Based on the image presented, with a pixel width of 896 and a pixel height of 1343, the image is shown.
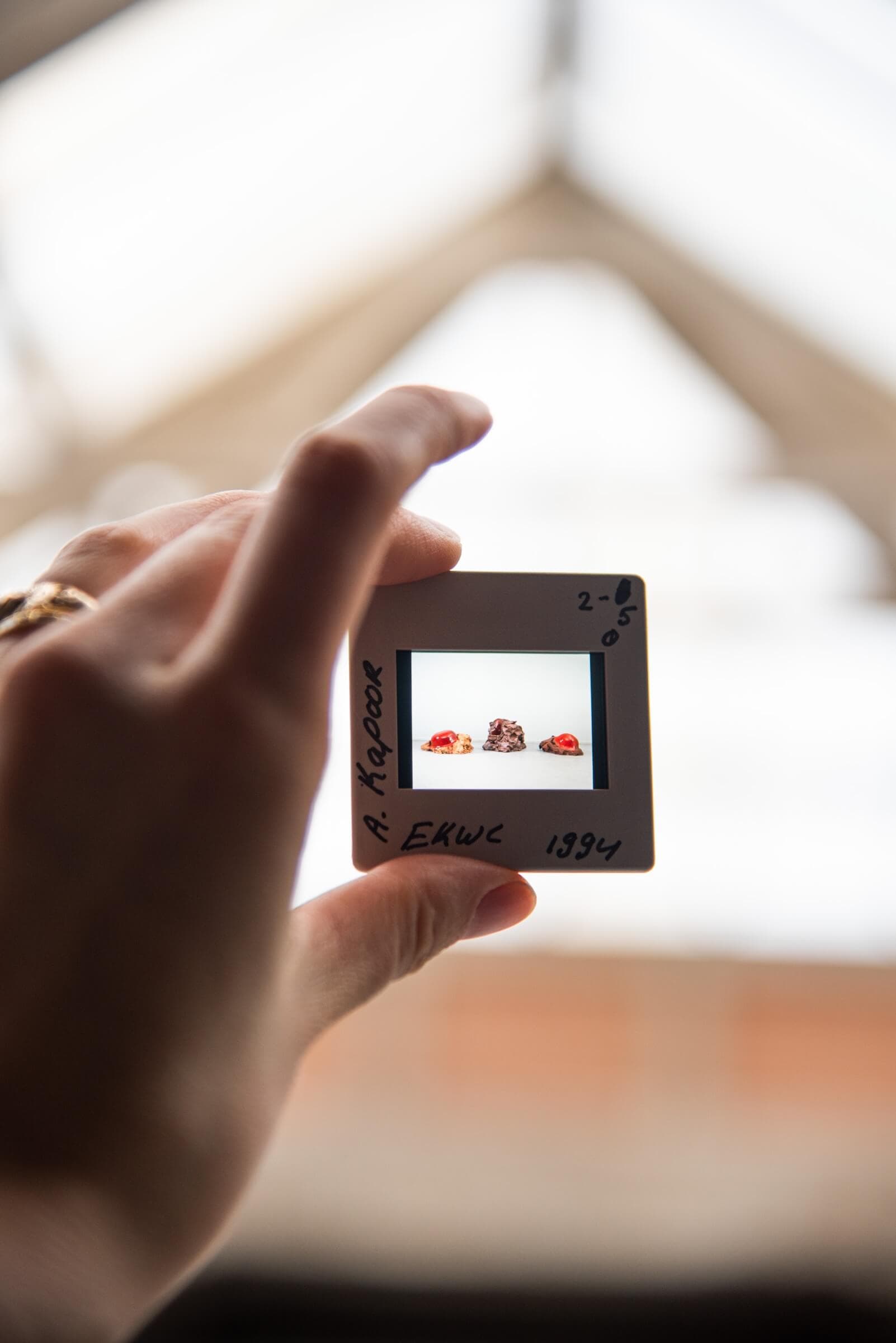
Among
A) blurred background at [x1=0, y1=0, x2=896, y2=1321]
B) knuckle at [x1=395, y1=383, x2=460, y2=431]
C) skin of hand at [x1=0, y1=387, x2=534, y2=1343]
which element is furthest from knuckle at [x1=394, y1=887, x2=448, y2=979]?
blurred background at [x1=0, y1=0, x2=896, y2=1321]

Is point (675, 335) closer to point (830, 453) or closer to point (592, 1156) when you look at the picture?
point (830, 453)

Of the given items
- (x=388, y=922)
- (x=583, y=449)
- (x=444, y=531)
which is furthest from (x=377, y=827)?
(x=583, y=449)

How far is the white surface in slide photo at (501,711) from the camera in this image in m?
0.91

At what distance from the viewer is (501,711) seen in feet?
3.01

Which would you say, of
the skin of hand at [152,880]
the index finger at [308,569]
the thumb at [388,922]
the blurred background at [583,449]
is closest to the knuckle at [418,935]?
the thumb at [388,922]

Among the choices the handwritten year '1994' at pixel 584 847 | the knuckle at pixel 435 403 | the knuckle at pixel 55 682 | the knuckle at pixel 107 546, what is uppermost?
the knuckle at pixel 435 403

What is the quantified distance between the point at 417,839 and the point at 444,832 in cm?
3

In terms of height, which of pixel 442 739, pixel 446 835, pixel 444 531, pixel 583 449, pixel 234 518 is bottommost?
pixel 446 835

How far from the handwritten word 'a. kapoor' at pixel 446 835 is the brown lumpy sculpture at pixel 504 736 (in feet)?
0.28

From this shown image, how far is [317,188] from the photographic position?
2.77m

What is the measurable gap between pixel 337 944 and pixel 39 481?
3.22 m

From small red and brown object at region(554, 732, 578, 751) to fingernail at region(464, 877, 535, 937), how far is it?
0.17 m

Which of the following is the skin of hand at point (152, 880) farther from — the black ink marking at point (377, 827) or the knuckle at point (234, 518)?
the black ink marking at point (377, 827)

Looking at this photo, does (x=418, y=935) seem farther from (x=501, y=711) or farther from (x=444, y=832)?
(x=501, y=711)
